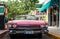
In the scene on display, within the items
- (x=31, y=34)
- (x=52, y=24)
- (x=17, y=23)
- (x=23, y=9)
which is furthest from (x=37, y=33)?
(x=23, y=9)

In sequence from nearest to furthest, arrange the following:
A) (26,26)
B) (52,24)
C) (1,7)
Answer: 1. (26,26)
2. (1,7)
3. (52,24)

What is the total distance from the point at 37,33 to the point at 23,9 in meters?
53.7

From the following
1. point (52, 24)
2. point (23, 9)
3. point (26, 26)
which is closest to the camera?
point (26, 26)

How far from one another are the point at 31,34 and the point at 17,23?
2.88 feet

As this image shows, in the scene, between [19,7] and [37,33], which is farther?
[19,7]

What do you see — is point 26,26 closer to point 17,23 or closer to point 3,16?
point 17,23

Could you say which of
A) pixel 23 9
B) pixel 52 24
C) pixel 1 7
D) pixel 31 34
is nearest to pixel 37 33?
pixel 31 34

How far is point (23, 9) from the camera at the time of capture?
214 ft

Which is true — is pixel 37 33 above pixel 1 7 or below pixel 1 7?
below

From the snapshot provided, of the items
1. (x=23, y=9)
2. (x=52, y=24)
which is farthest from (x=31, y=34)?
(x=23, y=9)

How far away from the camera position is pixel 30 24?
1160 cm

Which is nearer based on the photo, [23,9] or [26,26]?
[26,26]

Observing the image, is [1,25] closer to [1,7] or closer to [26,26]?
[1,7]

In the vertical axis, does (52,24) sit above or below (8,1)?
below
